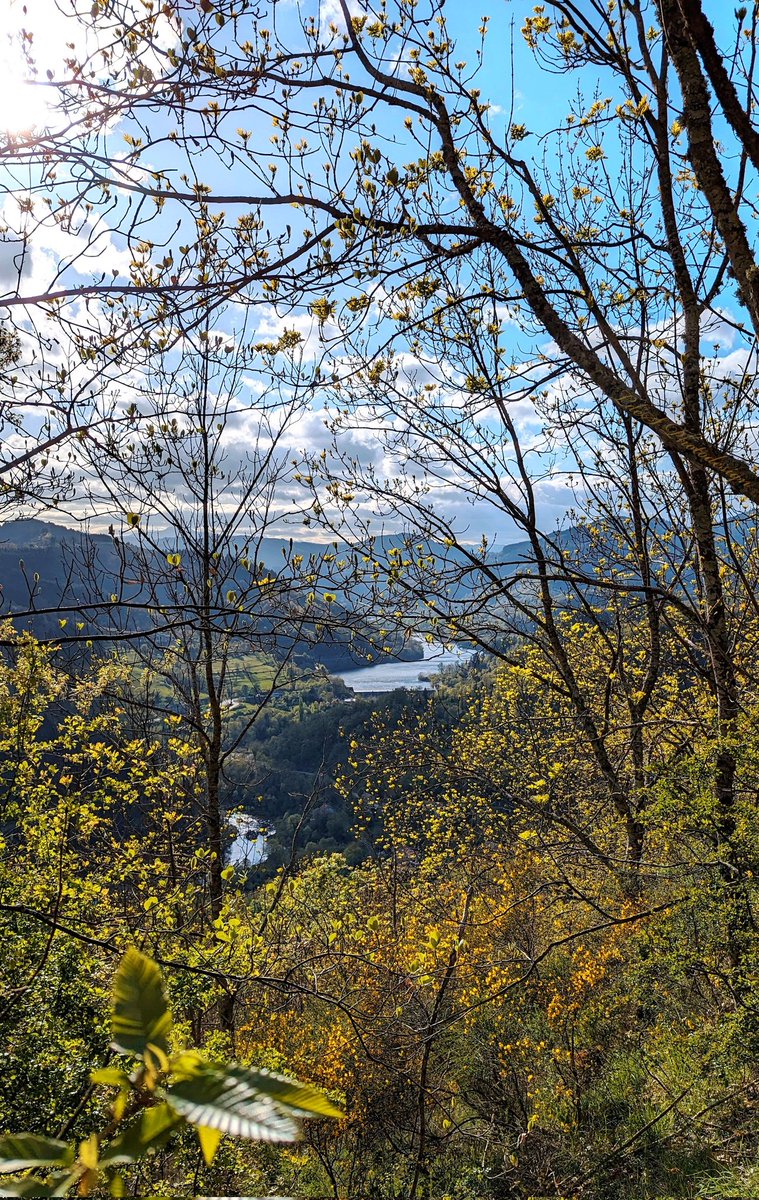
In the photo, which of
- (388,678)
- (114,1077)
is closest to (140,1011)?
(114,1077)

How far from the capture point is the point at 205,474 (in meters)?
6.68

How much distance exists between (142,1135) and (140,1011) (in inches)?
2.8

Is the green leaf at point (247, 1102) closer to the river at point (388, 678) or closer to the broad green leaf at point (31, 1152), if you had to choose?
the broad green leaf at point (31, 1152)

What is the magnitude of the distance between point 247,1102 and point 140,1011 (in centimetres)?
11

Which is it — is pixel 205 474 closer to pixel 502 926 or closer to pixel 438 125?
pixel 438 125

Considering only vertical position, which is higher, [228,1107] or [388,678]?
[228,1107]

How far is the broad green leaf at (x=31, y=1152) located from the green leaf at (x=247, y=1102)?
2.9 inches

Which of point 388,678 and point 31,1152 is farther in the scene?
point 388,678

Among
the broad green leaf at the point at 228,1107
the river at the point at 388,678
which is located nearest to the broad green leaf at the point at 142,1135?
the broad green leaf at the point at 228,1107

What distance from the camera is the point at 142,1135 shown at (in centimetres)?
32

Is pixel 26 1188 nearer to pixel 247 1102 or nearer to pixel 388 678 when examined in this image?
pixel 247 1102

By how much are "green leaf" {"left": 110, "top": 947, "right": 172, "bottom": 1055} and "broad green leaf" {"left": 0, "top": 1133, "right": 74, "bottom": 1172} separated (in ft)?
0.18

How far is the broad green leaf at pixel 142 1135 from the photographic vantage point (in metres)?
0.32

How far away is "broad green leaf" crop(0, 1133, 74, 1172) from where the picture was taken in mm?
333
